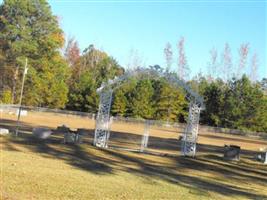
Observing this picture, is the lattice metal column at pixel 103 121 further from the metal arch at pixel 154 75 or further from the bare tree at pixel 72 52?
the bare tree at pixel 72 52

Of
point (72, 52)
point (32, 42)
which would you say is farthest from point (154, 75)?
point (72, 52)

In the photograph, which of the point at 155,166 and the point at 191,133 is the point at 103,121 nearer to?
the point at 191,133

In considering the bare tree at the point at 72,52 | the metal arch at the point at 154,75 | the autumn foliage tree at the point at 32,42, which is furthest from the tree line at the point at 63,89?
the metal arch at the point at 154,75

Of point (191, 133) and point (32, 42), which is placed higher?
point (32, 42)

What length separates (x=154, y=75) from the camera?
25.4 metres

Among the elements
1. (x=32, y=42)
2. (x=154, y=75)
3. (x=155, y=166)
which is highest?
(x=32, y=42)

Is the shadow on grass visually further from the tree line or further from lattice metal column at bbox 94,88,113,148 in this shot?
the tree line

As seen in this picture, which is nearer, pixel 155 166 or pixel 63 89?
pixel 155 166

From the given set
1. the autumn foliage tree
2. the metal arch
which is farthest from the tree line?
the metal arch

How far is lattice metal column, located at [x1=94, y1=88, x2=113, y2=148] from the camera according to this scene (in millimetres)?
24172

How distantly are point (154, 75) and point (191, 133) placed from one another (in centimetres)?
362

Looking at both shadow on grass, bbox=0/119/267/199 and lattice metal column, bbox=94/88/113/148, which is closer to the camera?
shadow on grass, bbox=0/119/267/199

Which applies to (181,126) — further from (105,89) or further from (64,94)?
(105,89)

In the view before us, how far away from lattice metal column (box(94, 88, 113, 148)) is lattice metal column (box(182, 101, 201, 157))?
405 cm
